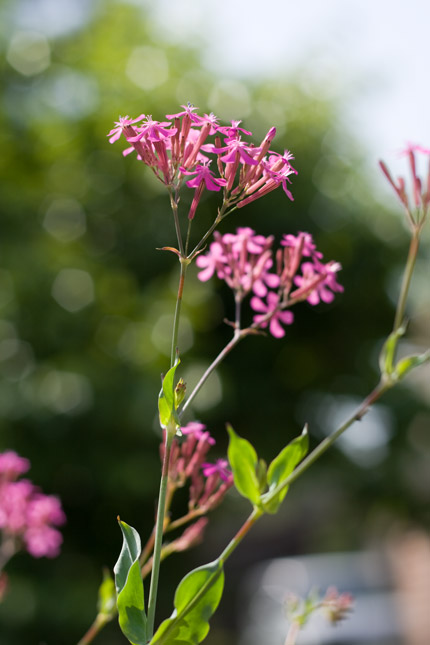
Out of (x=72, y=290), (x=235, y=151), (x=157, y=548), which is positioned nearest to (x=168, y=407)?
(x=157, y=548)

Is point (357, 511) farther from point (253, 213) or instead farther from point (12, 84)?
point (12, 84)

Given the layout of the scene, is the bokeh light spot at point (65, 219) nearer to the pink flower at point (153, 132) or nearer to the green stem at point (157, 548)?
the pink flower at point (153, 132)

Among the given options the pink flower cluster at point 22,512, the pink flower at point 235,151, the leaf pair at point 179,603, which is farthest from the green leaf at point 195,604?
the pink flower cluster at point 22,512

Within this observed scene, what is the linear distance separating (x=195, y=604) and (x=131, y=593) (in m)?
0.06

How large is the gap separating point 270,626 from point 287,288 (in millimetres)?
7875

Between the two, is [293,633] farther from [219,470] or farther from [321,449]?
[321,449]

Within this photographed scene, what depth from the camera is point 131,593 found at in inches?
22.5

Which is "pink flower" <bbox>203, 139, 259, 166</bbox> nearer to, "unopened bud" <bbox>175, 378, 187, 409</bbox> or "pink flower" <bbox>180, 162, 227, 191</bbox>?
"pink flower" <bbox>180, 162, 227, 191</bbox>

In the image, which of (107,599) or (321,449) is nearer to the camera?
(321,449)

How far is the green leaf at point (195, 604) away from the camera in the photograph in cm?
59

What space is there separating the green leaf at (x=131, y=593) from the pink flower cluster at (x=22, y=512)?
56 cm

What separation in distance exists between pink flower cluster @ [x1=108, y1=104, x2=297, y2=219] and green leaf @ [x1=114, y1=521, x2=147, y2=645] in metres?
0.29

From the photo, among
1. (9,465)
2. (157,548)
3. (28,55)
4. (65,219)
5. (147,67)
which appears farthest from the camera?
(147,67)

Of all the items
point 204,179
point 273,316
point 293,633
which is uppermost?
point 204,179
